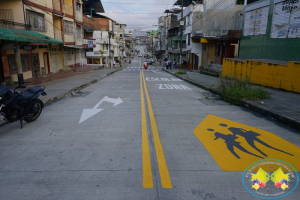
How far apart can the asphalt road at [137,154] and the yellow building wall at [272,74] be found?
5.59m

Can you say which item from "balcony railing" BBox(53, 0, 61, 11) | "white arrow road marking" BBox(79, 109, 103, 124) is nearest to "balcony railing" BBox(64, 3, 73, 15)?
"balcony railing" BBox(53, 0, 61, 11)

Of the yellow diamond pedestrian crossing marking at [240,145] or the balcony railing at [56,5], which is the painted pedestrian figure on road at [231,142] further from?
the balcony railing at [56,5]

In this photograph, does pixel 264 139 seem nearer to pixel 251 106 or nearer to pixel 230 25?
pixel 251 106

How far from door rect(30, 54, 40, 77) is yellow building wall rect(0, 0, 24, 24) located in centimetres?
384

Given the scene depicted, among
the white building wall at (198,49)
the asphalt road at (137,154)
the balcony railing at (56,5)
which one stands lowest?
the asphalt road at (137,154)

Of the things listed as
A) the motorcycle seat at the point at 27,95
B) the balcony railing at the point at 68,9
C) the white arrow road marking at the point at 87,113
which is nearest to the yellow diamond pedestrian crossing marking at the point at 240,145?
the white arrow road marking at the point at 87,113

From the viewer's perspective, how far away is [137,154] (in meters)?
4.29

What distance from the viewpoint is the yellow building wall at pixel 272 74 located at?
11.1 meters

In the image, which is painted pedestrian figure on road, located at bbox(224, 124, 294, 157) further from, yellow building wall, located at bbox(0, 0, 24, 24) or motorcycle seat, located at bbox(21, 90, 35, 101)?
yellow building wall, located at bbox(0, 0, 24, 24)

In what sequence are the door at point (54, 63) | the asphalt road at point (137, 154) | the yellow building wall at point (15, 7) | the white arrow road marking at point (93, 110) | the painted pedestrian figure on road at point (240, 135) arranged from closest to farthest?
the asphalt road at point (137, 154) → the painted pedestrian figure on road at point (240, 135) → the white arrow road marking at point (93, 110) → the yellow building wall at point (15, 7) → the door at point (54, 63)

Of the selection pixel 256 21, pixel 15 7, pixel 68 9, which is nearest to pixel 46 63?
pixel 15 7

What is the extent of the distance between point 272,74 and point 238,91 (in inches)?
201

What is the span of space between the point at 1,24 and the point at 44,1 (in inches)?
269

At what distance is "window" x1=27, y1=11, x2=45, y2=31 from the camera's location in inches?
698
